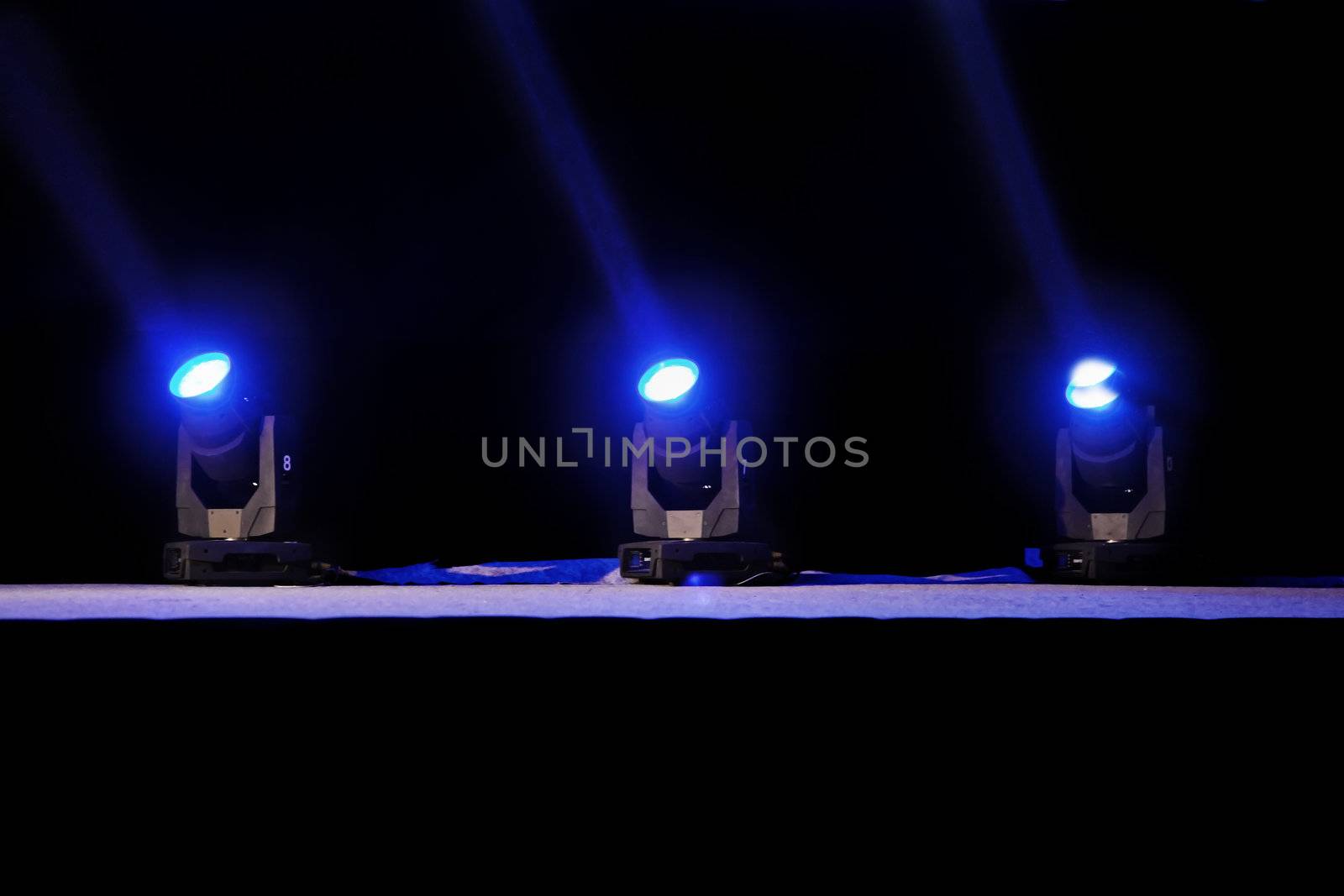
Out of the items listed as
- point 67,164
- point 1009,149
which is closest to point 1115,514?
point 1009,149

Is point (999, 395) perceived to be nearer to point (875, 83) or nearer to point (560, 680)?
point (875, 83)

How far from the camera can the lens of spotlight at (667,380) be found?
2.33 meters

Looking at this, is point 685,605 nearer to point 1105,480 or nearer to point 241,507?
point 241,507

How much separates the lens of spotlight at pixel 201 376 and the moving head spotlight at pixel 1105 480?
1.96 meters

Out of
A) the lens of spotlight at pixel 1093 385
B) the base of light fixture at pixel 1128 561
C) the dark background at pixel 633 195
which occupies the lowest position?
the base of light fixture at pixel 1128 561

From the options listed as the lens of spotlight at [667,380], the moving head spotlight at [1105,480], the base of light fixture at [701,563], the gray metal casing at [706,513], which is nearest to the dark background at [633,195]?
the moving head spotlight at [1105,480]

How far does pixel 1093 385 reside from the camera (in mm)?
2438

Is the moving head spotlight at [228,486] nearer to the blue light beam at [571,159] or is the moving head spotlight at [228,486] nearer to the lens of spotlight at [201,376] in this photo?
the lens of spotlight at [201,376]

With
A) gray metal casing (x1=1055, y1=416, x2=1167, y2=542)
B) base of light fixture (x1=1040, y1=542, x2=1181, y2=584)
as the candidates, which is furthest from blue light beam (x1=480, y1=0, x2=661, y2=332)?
base of light fixture (x1=1040, y1=542, x2=1181, y2=584)

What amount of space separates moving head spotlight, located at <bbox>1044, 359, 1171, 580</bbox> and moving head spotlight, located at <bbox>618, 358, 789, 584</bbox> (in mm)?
709

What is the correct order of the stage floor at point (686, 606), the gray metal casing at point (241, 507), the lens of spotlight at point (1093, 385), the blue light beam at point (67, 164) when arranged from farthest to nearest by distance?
the lens of spotlight at point (1093, 385)
the gray metal casing at point (241, 507)
the blue light beam at point (67, 164)
the stage floor at point (686, 606)

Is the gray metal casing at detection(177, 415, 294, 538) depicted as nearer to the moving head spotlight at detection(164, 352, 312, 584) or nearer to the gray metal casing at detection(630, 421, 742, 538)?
the moving head spotlight at detection(164, 352, 312, 584)

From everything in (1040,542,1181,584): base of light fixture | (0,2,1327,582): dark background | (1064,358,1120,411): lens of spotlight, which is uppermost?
(0,2,1327,582): dark background

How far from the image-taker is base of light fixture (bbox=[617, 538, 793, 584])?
2.25 m
